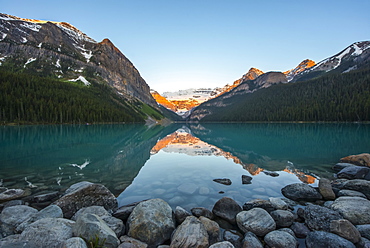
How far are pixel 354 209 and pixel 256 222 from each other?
16.3 feet

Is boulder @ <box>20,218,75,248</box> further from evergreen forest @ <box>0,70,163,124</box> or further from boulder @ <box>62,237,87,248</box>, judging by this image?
evergreen forest @ <box>0,70,163,124</box>

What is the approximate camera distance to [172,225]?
26.9ft

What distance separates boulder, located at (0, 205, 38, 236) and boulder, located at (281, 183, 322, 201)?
14268 mm

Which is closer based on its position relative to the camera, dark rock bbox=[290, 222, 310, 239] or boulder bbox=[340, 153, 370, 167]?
dark rock bbox=[290, 222, 310, 239]

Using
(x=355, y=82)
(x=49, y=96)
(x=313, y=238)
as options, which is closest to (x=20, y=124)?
(x=49, y=96)

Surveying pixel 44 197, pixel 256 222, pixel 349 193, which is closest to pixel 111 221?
pixel 44 197

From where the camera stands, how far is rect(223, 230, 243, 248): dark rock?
24.5 feet

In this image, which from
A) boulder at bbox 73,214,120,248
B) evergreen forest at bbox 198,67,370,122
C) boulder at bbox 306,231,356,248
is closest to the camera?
boulder at bbox 73,214,120,248

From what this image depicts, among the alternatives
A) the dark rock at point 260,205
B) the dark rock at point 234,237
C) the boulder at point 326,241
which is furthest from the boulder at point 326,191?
A: the dark rock at point 234,237

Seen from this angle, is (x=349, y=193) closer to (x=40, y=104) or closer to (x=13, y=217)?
(x=13, y=217)

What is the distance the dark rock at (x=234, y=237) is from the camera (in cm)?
746

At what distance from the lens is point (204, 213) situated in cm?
948

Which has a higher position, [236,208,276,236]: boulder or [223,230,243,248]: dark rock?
[236,208,276,236]: boulder

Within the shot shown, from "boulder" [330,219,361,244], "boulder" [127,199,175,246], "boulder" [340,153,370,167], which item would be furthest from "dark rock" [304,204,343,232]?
"boulder" [340,153,370,167]
